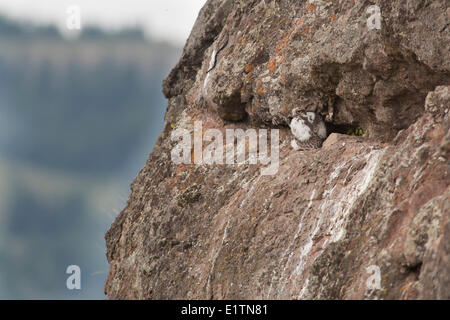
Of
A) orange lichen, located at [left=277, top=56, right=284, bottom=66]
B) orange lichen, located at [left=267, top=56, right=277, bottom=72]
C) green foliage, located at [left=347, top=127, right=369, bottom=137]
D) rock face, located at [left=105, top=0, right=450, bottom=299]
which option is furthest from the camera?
orange lichen, located at [left=267, top=56, right=277, bottom=72]

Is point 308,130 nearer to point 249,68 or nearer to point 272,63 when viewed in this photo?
point 272,63

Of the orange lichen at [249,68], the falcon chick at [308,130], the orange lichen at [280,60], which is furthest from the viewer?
the orange lichen at [249,68]

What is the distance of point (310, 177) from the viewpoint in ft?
24.5

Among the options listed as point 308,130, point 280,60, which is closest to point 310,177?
point 308,130

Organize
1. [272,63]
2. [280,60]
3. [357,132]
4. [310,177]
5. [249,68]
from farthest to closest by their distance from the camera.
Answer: [249,68] < [272,63] < [280,60] < [357,132] < [310,177]

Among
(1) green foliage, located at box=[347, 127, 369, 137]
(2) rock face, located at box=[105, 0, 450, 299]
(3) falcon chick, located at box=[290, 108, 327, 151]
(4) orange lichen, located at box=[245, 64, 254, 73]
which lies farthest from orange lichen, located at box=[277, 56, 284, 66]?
(1) green foliage, located at box=[347, 127, 369, 137]

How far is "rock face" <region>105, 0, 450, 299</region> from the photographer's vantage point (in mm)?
5555

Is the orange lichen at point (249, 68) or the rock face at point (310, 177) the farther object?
the orange lichen at point (249, 68)

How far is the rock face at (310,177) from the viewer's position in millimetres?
5555

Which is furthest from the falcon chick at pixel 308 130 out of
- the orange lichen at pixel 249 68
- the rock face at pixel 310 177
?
the orange lichen at pixel 249 68

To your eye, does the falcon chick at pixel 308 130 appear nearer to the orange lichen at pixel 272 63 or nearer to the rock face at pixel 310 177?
the rock face at pixel 310 177

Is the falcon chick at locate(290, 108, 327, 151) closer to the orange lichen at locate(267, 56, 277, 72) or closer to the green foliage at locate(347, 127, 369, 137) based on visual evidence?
the green foliage at locate(347, 127, 369, 137)

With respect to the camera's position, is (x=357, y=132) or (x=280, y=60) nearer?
(x=357, y=132)
